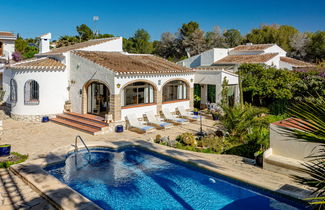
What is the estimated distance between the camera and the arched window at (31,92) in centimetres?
2398

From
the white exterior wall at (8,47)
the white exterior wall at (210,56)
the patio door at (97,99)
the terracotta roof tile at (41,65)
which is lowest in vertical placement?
the patio door at (97,99)

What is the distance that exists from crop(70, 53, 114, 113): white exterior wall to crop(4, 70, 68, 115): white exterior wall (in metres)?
0.98

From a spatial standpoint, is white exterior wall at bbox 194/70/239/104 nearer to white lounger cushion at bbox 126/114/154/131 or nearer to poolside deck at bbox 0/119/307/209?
poolside deck at bbox 0/119/307/209

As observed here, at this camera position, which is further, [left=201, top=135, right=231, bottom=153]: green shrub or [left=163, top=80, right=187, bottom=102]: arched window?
[left=163, top=80, right=187, bottom=102]: arched window

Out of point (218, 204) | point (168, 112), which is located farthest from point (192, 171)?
point (168, 112)

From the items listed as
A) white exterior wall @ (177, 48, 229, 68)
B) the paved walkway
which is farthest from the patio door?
white exterior wall @ (177, 48, 229, 68)

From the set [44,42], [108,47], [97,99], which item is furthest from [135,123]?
[44,42]

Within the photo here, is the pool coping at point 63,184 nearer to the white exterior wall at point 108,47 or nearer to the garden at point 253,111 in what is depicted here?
the garden at point 253,111

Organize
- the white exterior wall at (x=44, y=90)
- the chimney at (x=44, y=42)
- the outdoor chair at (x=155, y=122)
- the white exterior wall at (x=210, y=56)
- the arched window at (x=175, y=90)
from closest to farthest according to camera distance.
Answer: the outdoor chair at (x=155, y=122), the white exterior wall at (x=44, y=90), the arched window at (x=175, y=90), the chimney at (x=44, y=42), the white exterior wall at (x=210, y=56)

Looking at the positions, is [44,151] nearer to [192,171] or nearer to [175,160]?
[175,160]

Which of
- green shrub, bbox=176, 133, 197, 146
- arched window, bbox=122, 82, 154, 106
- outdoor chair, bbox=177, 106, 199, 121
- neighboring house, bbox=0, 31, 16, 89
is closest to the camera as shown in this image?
green shrub, bbox=176, 133, 197, 146

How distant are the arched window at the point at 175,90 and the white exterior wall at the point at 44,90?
9547 mm

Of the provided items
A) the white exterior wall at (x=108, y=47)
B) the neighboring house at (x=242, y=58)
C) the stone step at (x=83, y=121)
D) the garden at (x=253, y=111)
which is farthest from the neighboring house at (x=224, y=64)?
the stone step at (x=83, y=121)

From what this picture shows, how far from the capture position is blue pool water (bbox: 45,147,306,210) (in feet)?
35.6
